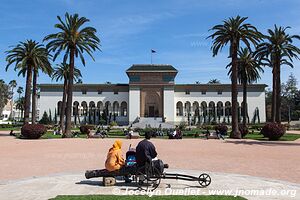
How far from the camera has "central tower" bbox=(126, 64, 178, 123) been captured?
7719 cm

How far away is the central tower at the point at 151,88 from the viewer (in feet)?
253

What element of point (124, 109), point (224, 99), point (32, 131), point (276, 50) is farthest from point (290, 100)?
point (32, 131)

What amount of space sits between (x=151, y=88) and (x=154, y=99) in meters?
3.50

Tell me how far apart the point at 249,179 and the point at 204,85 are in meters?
71.1

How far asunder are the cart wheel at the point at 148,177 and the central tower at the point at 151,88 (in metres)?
68.0

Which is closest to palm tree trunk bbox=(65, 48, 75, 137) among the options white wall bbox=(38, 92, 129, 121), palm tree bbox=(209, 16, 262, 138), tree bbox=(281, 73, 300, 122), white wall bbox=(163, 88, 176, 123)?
palm tree bbox=(209, 16, 262, 138)

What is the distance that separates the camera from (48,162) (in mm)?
14945

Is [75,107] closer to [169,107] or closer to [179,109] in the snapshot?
[169,107]

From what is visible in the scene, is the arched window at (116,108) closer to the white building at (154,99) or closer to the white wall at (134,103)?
the white building at (154,99)

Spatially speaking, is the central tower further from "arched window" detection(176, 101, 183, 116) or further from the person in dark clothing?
the person in dark clothing

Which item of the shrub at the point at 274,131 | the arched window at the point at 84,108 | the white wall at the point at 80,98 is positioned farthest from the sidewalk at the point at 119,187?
the arched window at the point at 84,108

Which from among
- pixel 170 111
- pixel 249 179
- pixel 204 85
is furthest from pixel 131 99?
pixel 249 179

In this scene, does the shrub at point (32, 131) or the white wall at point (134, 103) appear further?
the white wall at point (134, 103)

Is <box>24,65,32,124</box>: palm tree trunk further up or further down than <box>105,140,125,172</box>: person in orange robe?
further up
